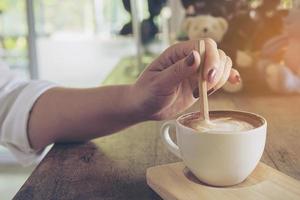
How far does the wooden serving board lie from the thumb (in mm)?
129

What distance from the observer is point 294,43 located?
124 cm

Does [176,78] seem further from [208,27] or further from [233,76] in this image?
[208,27]

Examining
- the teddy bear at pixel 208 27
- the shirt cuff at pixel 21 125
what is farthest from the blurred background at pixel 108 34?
the shirt cuff at pixel 21 125

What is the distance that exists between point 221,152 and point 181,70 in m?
0.15

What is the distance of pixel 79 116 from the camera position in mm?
831

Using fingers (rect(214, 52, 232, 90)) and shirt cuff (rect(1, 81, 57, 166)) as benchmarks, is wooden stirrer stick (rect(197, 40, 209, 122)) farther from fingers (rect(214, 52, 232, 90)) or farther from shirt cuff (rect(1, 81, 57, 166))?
shirt cuff (rect(1, 81, 57, 166))

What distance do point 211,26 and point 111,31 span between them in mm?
2016

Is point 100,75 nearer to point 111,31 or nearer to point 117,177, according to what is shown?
point 111,31

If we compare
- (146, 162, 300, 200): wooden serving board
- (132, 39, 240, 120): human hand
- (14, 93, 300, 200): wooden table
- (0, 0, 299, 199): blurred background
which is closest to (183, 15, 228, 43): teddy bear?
(0, 0, 299, 199): blurred background

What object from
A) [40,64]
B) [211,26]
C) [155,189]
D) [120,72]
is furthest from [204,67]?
[40,64]

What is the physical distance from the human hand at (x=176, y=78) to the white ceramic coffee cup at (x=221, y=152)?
87 millimetres

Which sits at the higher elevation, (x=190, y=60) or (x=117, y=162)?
(x=190, y=60)

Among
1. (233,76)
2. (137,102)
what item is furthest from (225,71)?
(137,102)

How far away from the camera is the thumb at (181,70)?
0.60 meters
